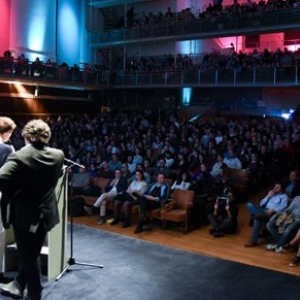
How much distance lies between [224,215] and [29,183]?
466cm

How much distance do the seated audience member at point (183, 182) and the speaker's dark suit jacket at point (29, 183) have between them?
4.71 meters

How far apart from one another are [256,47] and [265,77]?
→ 16.9 feet

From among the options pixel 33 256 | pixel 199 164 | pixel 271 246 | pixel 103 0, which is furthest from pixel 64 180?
pixel 103 0

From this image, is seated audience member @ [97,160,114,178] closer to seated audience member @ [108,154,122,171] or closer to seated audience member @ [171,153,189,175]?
seated audience member @ [108,154,122,171]

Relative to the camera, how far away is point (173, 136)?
12.8m

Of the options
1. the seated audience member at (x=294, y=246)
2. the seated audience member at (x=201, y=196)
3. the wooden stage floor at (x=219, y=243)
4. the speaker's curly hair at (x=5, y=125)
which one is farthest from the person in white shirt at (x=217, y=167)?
the speaker's curly hair at (x=5, y=125)

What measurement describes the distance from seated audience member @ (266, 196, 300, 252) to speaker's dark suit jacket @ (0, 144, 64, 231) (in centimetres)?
388

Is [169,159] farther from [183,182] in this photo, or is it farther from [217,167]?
[183,182]

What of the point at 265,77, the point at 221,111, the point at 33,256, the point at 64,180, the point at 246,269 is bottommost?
the point at 246,269

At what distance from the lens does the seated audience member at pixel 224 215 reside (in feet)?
23.9

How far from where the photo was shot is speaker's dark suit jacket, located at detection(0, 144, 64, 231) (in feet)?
11.3

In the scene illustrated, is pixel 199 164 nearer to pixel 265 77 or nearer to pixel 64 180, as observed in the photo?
pixel 64 180

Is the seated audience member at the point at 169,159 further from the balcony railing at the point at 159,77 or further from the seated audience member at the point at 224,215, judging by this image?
the balcony railing at the point at 159,77

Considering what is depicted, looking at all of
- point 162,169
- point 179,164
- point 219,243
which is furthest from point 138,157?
point 219,243
